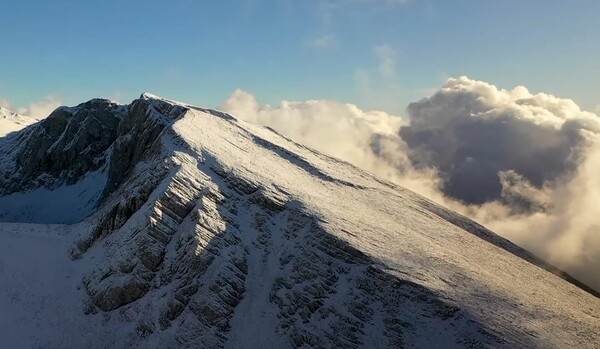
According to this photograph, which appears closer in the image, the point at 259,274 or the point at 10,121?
the point at 259,274

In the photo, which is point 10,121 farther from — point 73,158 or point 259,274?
point 259,274

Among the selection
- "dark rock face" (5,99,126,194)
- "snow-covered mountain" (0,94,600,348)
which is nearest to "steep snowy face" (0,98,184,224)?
"dark rock face" (5,99,126,194)

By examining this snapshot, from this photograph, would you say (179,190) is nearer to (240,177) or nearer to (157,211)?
(157,211)

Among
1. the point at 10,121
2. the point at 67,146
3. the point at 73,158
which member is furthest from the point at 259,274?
the point at 10,121

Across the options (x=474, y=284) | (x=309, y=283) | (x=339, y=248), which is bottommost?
(x=309, y=283)

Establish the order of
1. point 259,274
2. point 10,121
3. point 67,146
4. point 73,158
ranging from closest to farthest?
point 259,274
point 73,158
point 67,146
point 10,121

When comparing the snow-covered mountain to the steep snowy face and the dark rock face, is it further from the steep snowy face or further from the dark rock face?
the dark rock face

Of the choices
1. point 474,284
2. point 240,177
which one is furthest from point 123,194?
point 474,284

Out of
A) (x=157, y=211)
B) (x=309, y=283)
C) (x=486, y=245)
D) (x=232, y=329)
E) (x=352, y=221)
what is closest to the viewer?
(x=232, y=329)

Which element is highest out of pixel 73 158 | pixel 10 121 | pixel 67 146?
pixel 67 146
